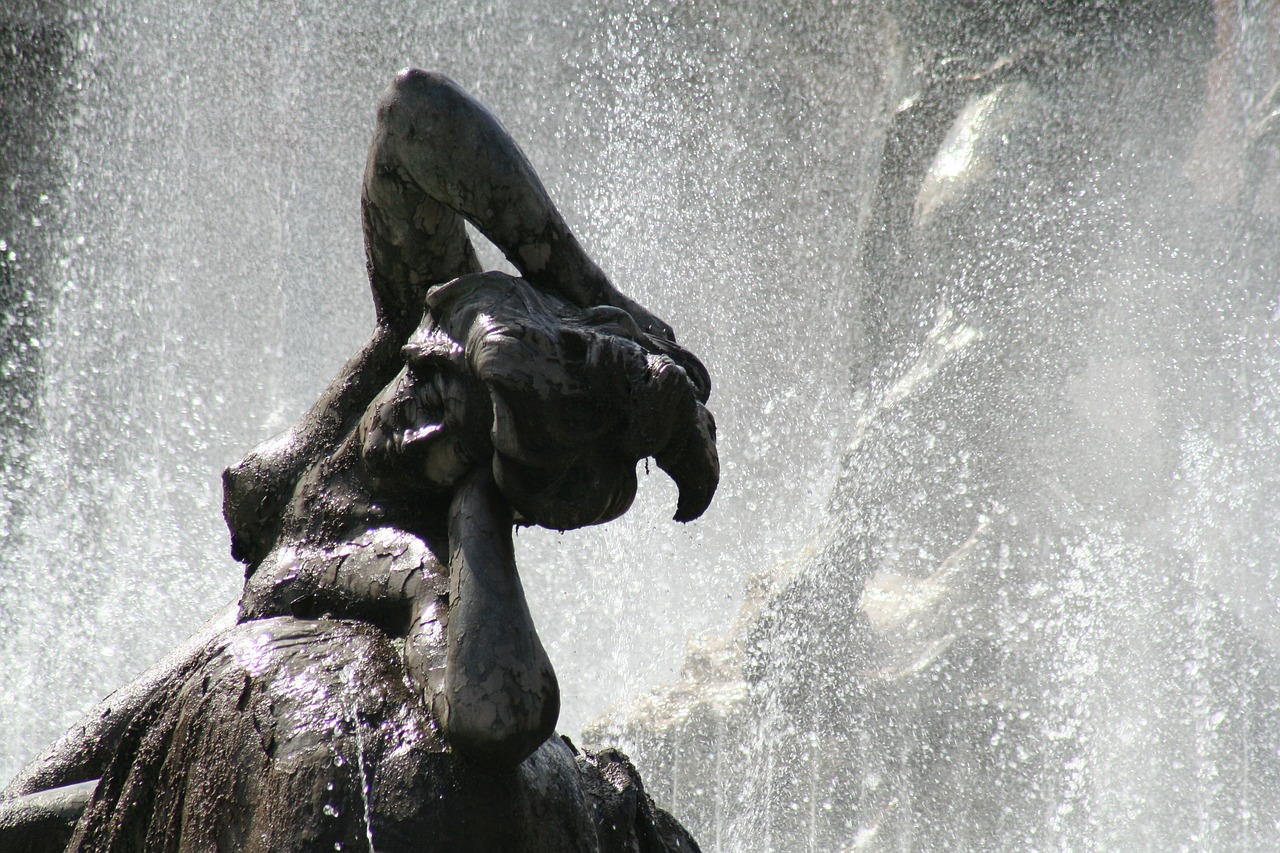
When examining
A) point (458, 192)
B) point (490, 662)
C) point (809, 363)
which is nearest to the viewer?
point (490, 662)

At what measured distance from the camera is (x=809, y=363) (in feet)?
19.2

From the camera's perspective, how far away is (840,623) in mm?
4984

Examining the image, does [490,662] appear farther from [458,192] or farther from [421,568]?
[458,192]

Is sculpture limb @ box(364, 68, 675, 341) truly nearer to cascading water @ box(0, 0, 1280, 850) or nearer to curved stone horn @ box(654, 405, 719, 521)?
curved stone horn @ box(654, 405, 719, 521)

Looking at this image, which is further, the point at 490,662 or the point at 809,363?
the point at 809,363

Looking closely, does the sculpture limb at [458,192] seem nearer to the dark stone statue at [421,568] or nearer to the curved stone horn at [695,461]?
the dark stone statue at [421,568]

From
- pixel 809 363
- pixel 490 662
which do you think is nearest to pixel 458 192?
pixel 490 662

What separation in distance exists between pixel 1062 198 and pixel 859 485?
5.42ft

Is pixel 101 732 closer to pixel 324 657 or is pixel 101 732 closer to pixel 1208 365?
pixel 324 657

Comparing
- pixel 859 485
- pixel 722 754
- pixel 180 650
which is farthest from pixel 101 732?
pixel 859 485

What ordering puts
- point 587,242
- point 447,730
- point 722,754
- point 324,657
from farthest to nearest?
point 587,242, point 722,754, point 324,657, point 447,730

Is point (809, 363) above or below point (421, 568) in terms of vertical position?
below

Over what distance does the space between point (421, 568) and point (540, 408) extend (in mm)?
190

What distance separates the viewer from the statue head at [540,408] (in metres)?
1.02
